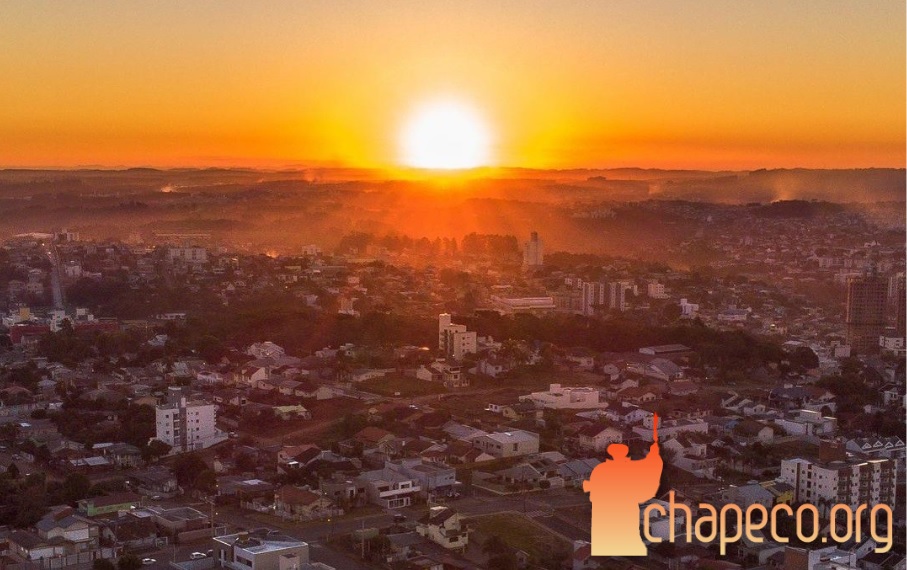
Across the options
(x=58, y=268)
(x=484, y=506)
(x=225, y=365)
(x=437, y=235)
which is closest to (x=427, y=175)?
(x=437, y=235)

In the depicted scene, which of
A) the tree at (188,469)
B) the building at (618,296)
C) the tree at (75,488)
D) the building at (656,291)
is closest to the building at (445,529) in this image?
the tree at (188,469)

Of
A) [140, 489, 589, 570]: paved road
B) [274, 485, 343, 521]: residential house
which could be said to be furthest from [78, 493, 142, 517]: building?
[274, 485, 343, 521]: residential house

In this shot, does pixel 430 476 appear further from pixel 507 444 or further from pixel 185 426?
pixel 185 426

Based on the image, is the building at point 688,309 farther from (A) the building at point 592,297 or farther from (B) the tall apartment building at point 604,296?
(A) the building at point 592,297

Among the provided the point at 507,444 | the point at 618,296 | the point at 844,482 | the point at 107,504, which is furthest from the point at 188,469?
the point at 618,296

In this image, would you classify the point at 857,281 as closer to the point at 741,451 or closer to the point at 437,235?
the point at 741,451
